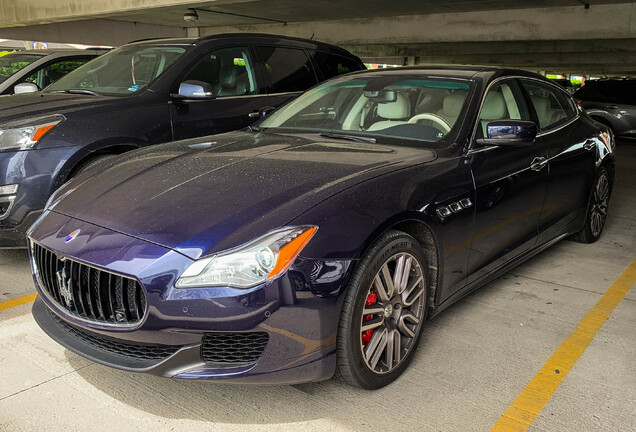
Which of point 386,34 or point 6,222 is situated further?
point 386,34

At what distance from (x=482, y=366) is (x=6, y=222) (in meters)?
3.23

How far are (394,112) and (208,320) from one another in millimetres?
2018

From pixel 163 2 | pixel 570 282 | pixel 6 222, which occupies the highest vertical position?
pixel 163 2

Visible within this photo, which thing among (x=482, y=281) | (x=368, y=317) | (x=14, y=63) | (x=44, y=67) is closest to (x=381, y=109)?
(x=482, y=281)

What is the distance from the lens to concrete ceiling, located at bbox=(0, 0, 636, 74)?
45.0ft

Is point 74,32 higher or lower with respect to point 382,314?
higher

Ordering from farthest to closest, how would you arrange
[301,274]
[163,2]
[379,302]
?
[163,2], [379,302], [301,274]

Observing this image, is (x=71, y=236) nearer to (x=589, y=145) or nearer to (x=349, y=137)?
(x=349, y=137)

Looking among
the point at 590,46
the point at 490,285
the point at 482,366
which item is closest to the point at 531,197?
the point at 490,285

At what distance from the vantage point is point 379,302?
2693mm

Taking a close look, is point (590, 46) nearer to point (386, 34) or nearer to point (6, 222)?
point (386, 34)

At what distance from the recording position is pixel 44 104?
4547 mm

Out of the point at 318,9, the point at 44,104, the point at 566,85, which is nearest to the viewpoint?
the point at 44,104

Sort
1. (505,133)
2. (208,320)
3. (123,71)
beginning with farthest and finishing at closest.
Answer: (123,71) < (505,133) < (208,320)
